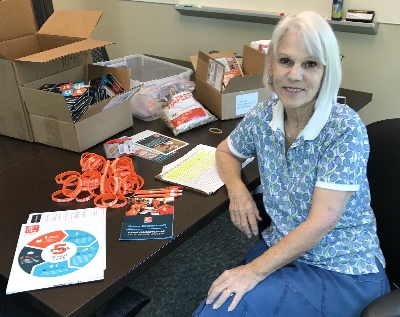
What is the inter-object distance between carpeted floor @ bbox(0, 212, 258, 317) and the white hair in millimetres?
768

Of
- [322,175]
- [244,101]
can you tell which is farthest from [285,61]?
[244,101]

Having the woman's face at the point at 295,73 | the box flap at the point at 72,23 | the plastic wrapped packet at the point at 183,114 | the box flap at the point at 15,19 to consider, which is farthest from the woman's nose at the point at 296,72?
the box flap at the point at 15,19

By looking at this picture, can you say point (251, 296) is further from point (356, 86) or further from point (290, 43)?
point (356, 86)

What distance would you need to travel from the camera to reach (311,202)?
1.14 m

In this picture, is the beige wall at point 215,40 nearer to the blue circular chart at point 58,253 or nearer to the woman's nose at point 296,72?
the woman's nose at point 296,72

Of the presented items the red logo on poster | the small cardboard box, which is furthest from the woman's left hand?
the small cardboard box

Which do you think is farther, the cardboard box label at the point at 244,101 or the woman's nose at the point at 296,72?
the cardboard box label at the point at 244,101

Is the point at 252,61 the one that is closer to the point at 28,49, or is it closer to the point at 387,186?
the point at 387,186

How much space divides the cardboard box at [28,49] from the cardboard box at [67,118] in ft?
0.11

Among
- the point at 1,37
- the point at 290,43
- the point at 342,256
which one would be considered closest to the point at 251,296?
the point at 342,256

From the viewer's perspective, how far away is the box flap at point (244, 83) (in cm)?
162

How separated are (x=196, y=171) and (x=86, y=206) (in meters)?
0.38

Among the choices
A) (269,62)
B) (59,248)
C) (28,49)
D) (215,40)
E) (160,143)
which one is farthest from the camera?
(215,40)

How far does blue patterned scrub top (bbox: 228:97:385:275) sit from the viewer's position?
1.06m
